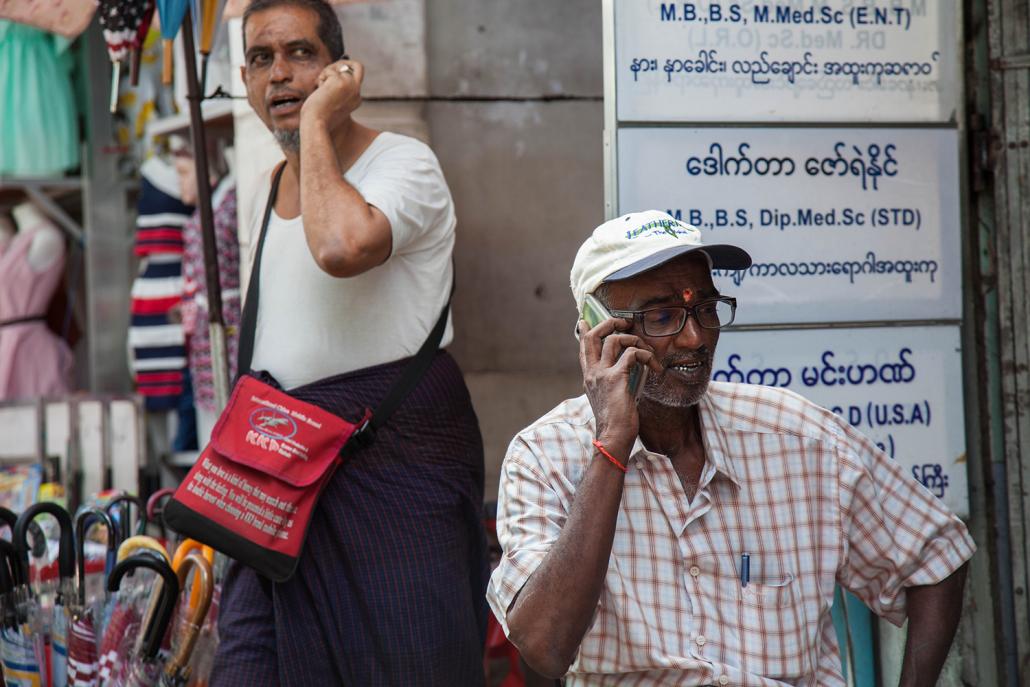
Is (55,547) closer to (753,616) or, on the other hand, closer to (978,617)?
(753,616)

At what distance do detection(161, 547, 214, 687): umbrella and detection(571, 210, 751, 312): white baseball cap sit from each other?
1560 millimetres

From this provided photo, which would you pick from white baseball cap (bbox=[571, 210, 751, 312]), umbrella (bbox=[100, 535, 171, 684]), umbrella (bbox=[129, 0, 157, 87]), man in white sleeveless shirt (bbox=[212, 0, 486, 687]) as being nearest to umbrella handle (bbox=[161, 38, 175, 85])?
umbrella (bbox=[129, 0, 157, 87])

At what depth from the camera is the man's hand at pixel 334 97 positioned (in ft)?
10.9

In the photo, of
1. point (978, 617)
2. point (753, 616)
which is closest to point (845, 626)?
point (978, 617)

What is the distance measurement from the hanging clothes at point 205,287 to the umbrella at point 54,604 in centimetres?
175

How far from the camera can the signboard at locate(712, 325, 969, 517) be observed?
11.1ft

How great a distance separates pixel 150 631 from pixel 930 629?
2.03m

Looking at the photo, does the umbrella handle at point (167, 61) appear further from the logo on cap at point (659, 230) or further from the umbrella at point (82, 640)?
the logo on cap at point (659, 230)

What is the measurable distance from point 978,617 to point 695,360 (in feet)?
5.78

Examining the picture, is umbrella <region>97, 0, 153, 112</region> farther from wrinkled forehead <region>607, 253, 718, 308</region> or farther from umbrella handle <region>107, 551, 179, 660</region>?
wrinkled forehead <region>607, 253, 718, 308</region>

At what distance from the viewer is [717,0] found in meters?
3.34

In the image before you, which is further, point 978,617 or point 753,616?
point 978,617

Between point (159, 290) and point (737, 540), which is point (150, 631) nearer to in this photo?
point (737, 540)

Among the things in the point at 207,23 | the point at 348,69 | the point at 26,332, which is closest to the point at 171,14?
the point at 207,23
